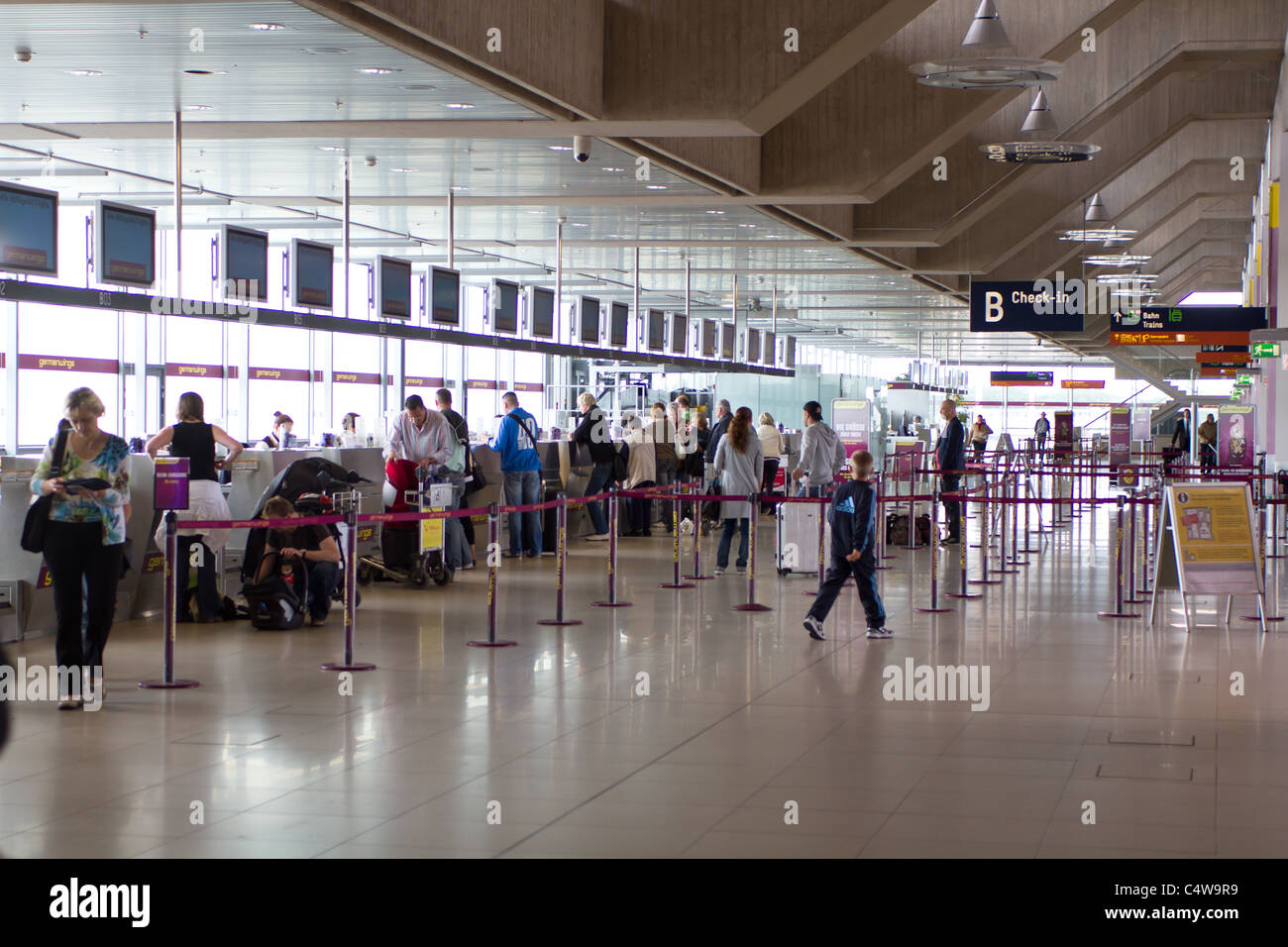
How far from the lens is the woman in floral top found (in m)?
7.89

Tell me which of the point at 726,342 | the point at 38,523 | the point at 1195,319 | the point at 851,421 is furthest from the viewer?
the point at 726,342

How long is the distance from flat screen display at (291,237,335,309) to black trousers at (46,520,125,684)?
6.53 meters

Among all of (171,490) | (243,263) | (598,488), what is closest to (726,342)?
(598,488)

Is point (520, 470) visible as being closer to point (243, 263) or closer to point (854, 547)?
point (243, 263)

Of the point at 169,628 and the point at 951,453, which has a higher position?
the point at 951,453

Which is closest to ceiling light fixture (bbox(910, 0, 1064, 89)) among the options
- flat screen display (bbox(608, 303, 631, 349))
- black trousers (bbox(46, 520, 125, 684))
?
black trousers (bbox(46, 520, 125, 684))

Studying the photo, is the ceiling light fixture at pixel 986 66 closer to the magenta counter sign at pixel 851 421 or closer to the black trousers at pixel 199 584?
the black trousers at pixel 199 584

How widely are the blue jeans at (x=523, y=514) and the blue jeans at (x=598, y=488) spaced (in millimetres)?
2398

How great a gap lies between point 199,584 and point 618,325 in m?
12.5

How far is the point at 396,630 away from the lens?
1075 centimetres

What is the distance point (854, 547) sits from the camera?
33.6 ft

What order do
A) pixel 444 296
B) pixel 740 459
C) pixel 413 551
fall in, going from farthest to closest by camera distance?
pixel 444 296, pixel 740 459, pixel 413 551

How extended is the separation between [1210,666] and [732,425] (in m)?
5.85

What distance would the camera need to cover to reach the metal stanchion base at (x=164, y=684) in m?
8.30
